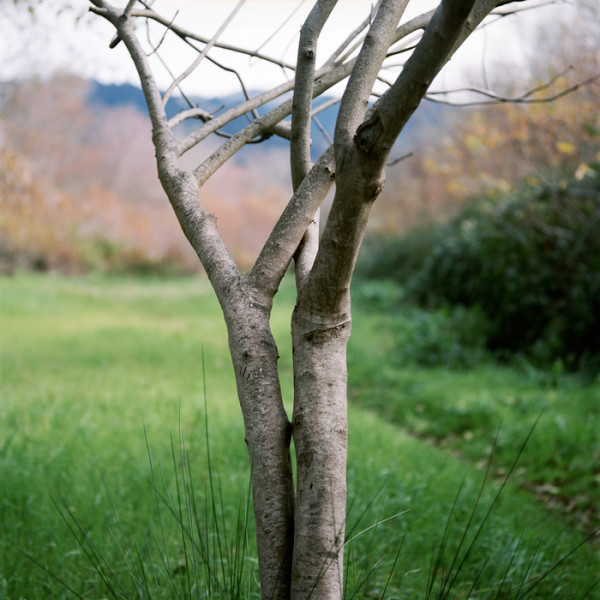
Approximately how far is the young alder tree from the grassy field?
0.19m

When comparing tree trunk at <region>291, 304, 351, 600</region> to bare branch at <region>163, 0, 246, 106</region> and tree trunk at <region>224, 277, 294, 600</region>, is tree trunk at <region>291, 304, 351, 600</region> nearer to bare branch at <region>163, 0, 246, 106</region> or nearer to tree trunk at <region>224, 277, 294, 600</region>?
tree trunk at <region>224, 277, 294, 600</region>

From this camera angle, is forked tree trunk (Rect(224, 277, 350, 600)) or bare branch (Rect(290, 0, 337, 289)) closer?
forked tree trunk (Rect(224, 277, 350, 600))

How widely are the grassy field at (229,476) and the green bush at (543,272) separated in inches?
37.4

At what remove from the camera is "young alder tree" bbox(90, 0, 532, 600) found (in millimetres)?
1348

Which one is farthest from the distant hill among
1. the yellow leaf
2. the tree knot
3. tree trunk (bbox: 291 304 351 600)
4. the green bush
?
the yellow leaf

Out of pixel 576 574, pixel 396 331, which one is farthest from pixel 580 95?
pixel 576 574

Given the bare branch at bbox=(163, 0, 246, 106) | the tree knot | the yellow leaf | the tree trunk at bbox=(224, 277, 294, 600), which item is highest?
the yellow leaf

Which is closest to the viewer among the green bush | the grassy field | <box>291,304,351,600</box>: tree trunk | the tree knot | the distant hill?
the tree knot

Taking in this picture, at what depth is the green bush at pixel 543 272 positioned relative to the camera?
702cm

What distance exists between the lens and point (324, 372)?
5.22 ft

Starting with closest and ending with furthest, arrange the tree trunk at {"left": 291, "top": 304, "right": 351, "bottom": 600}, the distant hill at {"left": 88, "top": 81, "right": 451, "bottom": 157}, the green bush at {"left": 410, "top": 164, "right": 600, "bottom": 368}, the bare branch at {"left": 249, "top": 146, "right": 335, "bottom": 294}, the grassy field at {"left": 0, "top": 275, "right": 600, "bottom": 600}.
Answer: the tree trunk at {"left": 291, "top": 304, "right": 351, "bottom": 600} < the bare branch at {"left": 249, "top": 146, "right": 335, "bottom": 294} < the grassy field at {"left": 0, "top": 275, "right": 600, "bottom": 600} < the distant hill at {"left": 88, "top": 81, "right": 451, "bottom": 157} < the green bush at {"left": 410, "top": 164, "right": 600, "bottom": 368}

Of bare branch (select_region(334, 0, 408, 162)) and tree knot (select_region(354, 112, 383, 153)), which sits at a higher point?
bare branch (select_region(334, 0, 408, 162))

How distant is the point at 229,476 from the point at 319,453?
7.35 ft

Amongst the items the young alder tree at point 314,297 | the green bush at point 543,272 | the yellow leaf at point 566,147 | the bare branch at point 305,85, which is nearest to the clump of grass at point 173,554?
the young alder tree at point 314,297
